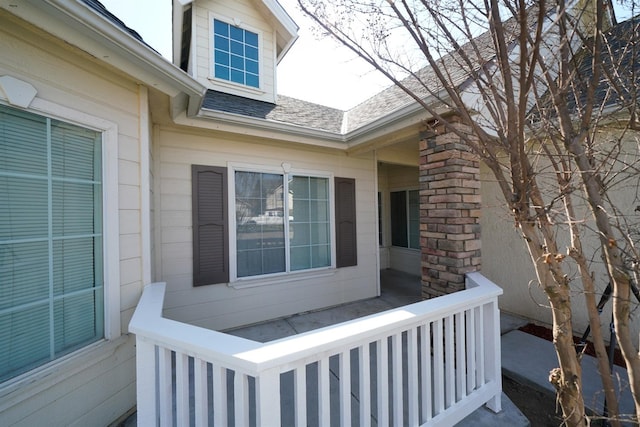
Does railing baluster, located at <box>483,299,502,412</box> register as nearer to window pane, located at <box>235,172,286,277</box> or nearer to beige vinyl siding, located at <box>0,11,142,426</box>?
window pane, located at <box>235,172,286,277</box>

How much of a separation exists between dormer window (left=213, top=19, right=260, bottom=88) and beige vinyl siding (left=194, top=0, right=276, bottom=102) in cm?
9

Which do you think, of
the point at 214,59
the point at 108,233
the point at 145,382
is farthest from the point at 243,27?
the point at 145,382

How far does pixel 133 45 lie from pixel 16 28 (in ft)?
1.92

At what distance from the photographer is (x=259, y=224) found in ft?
13.2

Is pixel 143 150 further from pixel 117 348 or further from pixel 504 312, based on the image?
pixel 504 312

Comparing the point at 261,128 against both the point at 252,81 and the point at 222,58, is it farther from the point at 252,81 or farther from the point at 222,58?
the point at 222,58

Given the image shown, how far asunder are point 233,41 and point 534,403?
6575 millimetres

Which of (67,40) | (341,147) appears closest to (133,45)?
(67,40)

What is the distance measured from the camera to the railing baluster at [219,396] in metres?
1.28

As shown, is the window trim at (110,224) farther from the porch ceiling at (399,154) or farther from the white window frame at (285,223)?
the porch ceiling at (399,154)

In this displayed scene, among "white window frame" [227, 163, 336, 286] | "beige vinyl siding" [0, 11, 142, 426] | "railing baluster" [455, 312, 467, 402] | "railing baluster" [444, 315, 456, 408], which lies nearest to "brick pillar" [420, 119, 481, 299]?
"railing baluster" [455, 312, 467, 402]

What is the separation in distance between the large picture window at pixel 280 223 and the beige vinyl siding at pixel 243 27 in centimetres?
200

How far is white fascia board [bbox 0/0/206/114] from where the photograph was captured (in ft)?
4.93

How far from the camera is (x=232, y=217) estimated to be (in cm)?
377
